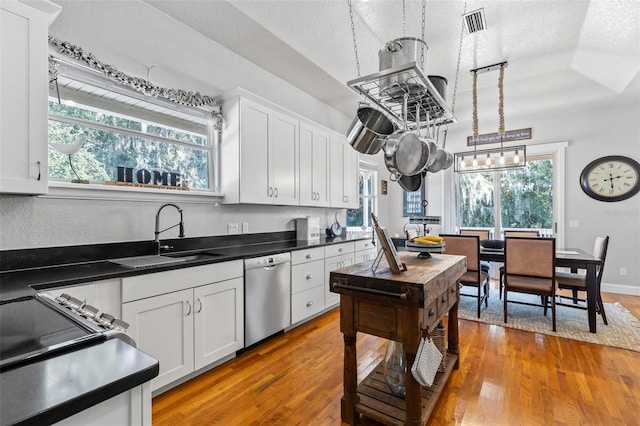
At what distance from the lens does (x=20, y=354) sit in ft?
2.25

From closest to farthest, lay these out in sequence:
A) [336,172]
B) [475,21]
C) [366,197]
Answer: [475,21], [336,172], [366,197]

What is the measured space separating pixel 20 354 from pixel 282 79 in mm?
3726

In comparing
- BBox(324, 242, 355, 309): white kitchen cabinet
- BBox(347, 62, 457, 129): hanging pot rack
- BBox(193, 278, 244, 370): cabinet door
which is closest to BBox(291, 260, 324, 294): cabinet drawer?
BBox(324, 242, 355, 309): white kitchen cabinet

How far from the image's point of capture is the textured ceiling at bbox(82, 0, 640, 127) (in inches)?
100

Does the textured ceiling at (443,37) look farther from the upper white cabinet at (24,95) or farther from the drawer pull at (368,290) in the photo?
the drawer pull at (368,290)

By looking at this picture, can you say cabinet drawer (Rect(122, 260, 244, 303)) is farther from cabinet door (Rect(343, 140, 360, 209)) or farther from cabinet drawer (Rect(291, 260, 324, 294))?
cabinet door (Rect(343, 140, 360, 209))

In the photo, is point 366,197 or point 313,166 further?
point 366,197

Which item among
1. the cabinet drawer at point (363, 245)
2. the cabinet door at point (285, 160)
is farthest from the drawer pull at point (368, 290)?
the cabinet drawer at point (363, 245)

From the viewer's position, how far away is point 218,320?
2.38m

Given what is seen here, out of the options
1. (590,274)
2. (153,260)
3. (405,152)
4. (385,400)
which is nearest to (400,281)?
(385,400)

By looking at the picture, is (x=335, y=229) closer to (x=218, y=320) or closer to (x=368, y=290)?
(x=218, y=320)

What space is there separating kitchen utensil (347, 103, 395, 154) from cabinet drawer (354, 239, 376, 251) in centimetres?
204

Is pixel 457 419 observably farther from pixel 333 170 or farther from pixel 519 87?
pixel 519 87

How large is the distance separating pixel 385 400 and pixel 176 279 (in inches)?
62.0
